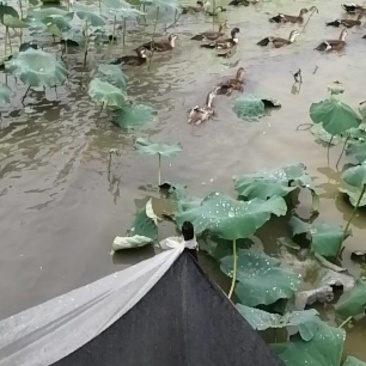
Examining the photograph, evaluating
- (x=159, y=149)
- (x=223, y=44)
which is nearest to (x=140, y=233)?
(x=159, y=149)

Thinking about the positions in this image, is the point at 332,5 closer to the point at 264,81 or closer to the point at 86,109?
the point at 264,81

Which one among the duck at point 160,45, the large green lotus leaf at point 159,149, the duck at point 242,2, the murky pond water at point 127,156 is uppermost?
the large green lotus leaf at point 159,149

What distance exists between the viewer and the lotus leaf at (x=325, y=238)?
3.24 metres

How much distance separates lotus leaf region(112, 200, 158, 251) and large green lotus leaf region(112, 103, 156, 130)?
3.28 feet

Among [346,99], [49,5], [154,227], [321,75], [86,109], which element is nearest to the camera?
[154,227]

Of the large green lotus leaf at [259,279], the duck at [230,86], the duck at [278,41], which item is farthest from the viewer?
the duck at [278,41]

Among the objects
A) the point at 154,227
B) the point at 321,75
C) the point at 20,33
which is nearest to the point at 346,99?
the point at 321,75

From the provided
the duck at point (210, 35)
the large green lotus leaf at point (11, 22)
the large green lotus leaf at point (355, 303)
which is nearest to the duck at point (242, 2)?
the duck at point (210, 35)

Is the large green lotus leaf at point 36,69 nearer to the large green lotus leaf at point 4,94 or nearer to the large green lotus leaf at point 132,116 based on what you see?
the large green lotus leaf at point 4,94

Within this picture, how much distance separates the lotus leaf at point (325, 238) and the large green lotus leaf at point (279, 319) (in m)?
0.61

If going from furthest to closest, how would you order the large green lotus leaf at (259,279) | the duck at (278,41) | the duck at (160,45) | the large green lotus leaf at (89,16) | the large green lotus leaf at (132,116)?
the duck at (278,41) → the duck at (160,45) → the large green lotus leaf at (89,16) → the large green lotus leaf at (132,116) → the large green lotus leaf at (259,279)

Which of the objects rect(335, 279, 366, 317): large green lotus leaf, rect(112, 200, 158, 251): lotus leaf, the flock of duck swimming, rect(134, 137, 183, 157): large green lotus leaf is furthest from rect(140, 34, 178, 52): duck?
rect(335, 279, 366, 317): large green lotus leaf

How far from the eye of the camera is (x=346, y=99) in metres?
5.02

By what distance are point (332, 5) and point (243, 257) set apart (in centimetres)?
484
